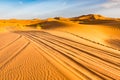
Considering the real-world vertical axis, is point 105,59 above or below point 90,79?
below

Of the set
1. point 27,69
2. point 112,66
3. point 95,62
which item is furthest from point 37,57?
point 112,66

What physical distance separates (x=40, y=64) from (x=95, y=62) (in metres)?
2.28

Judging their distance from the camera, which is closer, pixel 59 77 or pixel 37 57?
pixel 59 77

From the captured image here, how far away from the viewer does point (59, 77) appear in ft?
23.4

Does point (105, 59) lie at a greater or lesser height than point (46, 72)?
lesser

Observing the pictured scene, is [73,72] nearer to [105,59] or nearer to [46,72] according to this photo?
[46,72]

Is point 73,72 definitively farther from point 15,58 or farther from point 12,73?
point 15,58

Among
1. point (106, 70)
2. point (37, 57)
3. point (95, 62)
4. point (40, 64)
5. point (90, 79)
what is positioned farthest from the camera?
point (37, 57)

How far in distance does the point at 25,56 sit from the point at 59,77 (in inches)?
145

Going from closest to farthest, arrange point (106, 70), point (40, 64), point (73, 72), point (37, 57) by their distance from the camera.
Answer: point (73, 72) < point (106, 70) < point (40, 64) < point (37, 57)

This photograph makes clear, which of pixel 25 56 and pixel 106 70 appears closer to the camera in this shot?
pixel 106 70

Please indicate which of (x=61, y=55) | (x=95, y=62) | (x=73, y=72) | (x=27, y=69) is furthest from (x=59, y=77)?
(x=61, y=55)

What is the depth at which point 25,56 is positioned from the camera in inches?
412

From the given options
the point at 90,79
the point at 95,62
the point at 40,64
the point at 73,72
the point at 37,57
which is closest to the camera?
the point at 90,79
